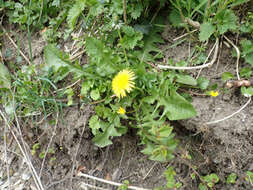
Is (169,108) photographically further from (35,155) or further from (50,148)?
(35,155)

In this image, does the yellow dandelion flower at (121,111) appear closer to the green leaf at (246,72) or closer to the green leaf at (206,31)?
the green leaf at (206,31)

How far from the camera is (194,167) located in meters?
1.54

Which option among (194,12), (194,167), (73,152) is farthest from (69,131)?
(194,12)

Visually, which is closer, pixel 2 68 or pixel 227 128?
pixel 227 128

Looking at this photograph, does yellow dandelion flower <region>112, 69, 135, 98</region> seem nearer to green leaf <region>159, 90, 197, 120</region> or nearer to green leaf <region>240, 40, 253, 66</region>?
green leaf <region>159, 90, 197, 120</region>

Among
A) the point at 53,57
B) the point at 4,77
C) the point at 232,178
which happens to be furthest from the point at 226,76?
the point at 4,77

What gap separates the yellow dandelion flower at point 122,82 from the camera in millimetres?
1464

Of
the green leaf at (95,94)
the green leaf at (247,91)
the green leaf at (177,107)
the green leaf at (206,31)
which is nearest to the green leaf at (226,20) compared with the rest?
the green leaf at (206,31)

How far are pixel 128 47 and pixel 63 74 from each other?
1.82 feet

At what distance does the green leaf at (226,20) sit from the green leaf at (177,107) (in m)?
0.53

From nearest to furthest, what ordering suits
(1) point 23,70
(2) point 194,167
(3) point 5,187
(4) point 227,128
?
(4) point 227,128
(2) point 194,167
(3) point 5,187
(1) point 23,70

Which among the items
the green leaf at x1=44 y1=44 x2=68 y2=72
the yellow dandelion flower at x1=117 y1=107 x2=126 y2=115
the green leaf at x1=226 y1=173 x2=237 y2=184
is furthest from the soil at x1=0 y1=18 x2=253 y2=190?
the green leaf at x1=44 y1=44 x2=68 y2=72

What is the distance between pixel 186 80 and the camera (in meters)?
1.53

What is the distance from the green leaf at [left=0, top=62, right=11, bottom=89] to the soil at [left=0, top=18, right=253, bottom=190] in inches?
10.4
